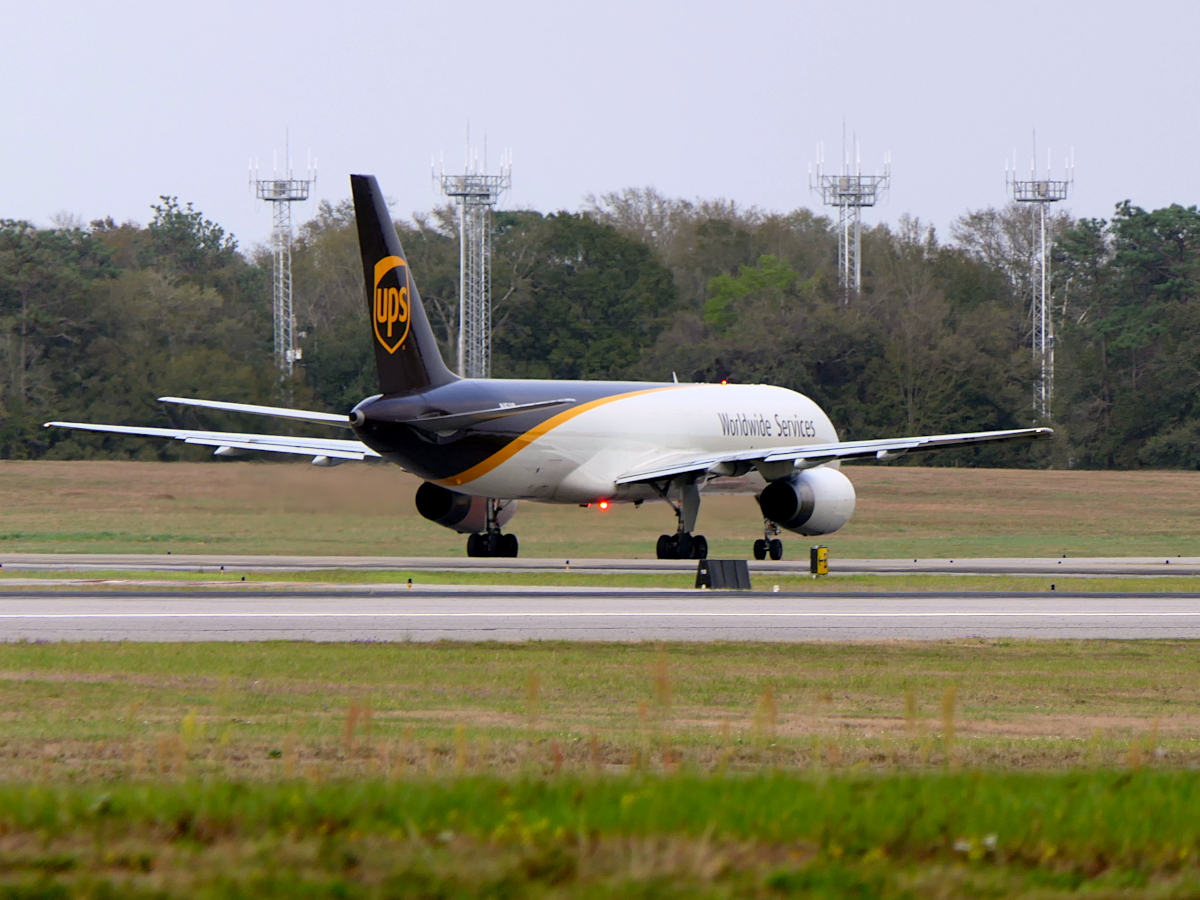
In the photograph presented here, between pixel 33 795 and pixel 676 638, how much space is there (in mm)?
13378

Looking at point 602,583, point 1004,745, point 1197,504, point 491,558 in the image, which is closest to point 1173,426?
point 1197,504

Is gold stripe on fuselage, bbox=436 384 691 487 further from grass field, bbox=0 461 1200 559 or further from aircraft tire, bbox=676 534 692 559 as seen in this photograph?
aircraft tire, bbox=676 534 692 559

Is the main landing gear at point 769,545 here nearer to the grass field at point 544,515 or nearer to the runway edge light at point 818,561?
the grass field at point 544,515

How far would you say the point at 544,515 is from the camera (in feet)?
140

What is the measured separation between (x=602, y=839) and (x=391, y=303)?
2795 cm

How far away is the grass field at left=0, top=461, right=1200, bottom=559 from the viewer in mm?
40219


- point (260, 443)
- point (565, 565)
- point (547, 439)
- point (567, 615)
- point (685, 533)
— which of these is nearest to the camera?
point (567, 615)

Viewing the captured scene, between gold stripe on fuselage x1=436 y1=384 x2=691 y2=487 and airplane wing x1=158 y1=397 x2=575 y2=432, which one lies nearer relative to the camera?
airplane wing x1=158 y1=397 x2=575 y2=432

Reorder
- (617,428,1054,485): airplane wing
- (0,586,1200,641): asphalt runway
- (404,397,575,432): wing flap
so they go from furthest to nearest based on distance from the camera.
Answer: (617,428,1054,485): airplane wing
(404,397,575,432): wing flap
(0,586,1200,641): asphalt runway

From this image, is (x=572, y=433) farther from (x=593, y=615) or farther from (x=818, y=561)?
(x=593, y=615)

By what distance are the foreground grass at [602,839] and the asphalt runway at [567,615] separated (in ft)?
40.0

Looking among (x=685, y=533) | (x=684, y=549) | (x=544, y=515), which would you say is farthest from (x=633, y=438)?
(x=544, y=515)

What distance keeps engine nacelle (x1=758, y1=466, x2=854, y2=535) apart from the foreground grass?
30729 mm

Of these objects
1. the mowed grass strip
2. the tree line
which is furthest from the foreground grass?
the tree line
